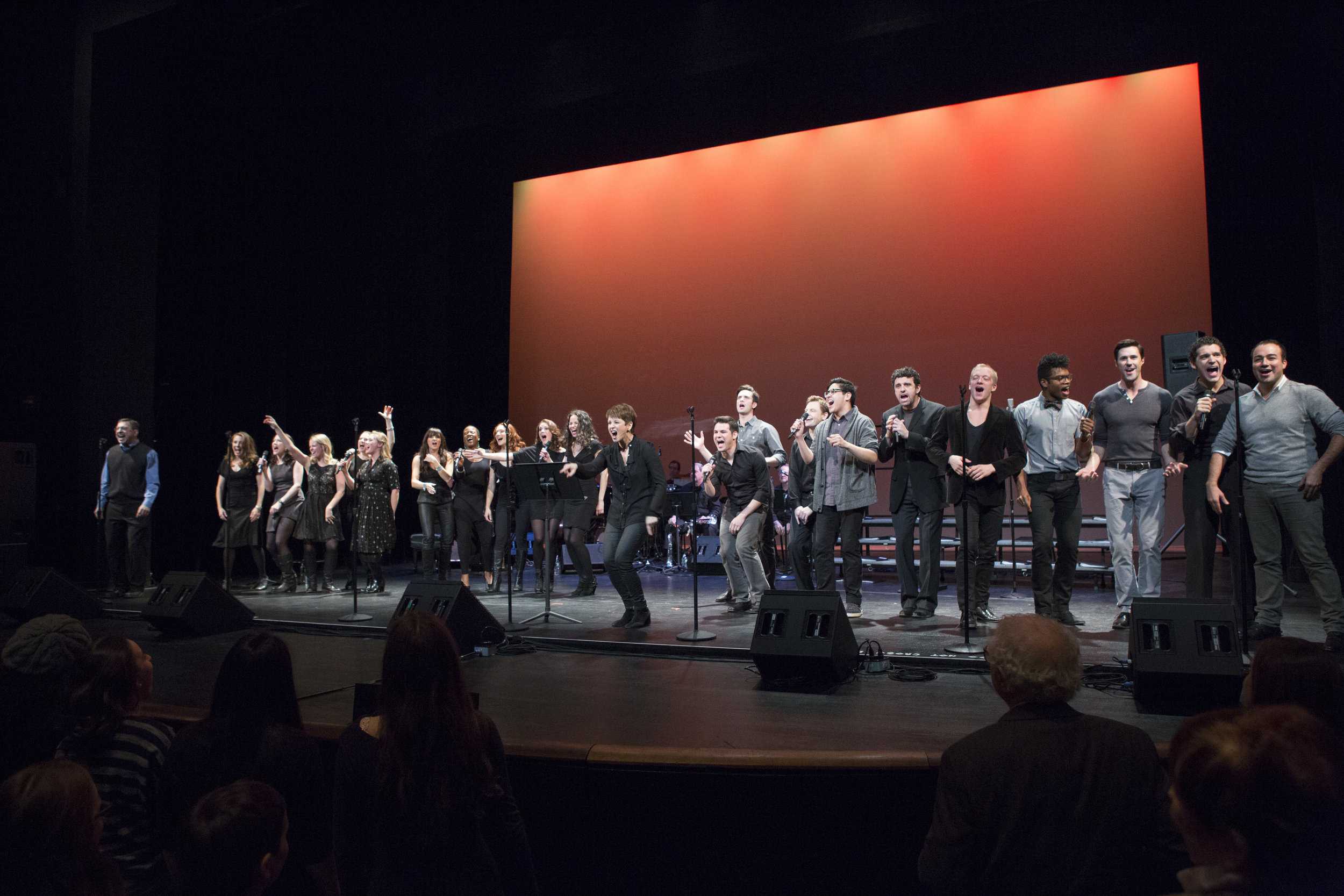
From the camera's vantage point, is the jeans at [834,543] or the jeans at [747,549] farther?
the jeans at [747,549]

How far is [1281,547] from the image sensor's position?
15.0 ft

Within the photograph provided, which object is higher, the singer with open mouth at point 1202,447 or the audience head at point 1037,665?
the singer with open mouth at point 1202,447

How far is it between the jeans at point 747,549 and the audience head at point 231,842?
488 cm

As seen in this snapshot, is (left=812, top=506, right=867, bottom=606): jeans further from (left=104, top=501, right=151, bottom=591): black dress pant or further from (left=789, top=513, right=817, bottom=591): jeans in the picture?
(left=104, top=501, right=151, bottom=591): black dress pant

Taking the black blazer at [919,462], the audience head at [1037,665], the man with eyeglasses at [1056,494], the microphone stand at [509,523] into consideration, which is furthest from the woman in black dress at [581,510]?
the audience head at [1037,665]

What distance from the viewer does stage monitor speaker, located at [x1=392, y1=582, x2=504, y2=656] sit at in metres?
4.89

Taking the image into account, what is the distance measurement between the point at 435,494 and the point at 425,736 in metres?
6.87

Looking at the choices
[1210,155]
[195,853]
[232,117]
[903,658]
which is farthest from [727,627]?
[232,117]

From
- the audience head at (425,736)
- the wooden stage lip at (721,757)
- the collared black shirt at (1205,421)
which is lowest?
the wooden stage lip at (721,757)

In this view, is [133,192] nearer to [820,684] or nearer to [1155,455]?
[820,684]

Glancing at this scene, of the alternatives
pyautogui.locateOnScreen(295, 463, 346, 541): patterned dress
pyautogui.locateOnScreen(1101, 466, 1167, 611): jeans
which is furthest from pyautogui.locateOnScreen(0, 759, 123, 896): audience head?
pyautogui.locateOnScreen(295, 463, 346, 541): patterned dress

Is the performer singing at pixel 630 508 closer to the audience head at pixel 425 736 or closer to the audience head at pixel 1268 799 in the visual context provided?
the audience head at pixel 425 736

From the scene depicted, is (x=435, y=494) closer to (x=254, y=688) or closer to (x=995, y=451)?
(x=995, y=451)

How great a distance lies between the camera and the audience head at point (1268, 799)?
1.10m
